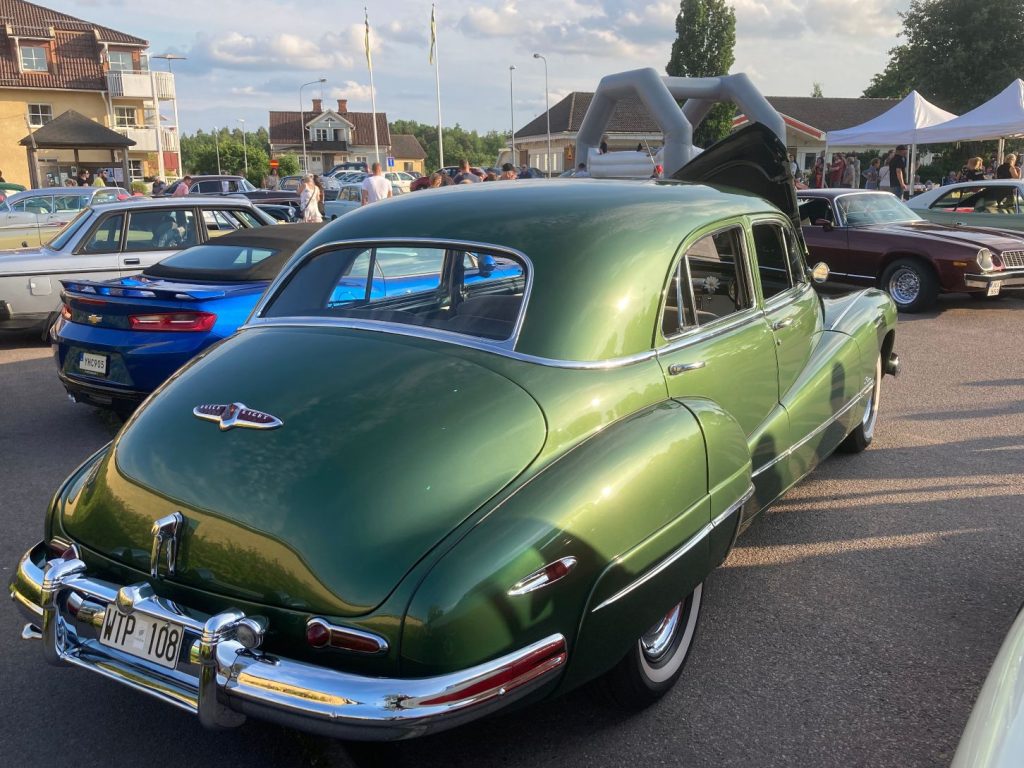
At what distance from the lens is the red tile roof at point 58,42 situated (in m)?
44.5

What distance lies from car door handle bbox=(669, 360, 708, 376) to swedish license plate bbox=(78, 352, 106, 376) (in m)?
4.13

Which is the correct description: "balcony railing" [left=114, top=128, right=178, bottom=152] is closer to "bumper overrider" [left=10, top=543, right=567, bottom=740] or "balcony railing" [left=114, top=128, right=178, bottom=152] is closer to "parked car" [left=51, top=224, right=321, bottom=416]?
"parked car" [left=51, top=224, right=321, bottom=416]

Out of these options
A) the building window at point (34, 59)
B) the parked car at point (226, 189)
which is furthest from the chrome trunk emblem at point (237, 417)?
the building window at point (34, 59)

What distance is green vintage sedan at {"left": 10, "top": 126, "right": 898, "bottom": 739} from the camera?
214 cm

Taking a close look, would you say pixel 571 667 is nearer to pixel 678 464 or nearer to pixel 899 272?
pixel 678 464

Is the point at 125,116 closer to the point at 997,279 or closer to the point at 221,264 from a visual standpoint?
the point at 221,264

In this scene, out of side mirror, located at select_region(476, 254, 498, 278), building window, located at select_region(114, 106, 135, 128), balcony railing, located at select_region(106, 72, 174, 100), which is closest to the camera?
side mirror, located at select_region(476, 254, 498, 278)

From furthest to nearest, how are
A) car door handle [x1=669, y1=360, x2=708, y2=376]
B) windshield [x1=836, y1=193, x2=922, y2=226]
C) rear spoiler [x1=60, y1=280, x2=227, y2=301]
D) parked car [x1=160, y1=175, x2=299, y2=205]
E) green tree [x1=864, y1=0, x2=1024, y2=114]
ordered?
green tree [x1=864, y1=0, x2=1024, y2=114], parked car [x1=160, y1=175, x2=299, y2=205], windshield [x1=836, y1=193, x2=922, y2=226], rear spoiler [x1=60, y1=280, x2=227, y2=301], car door handle [x1=669, y1=360, x2=708, y2=376]

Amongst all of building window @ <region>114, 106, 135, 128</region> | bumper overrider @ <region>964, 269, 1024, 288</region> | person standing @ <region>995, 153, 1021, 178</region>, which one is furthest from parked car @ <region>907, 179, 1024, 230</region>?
building window @ <region>114, 106, 135, 128</region>

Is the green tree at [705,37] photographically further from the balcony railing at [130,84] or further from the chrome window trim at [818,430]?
the chrome window trim at [818,430]

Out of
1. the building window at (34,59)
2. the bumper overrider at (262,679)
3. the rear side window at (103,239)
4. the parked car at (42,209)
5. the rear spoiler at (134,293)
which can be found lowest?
the bumper overrider at (262,679)

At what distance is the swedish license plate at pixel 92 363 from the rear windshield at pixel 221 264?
43.1 inches

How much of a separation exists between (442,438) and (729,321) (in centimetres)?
163

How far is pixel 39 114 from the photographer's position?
1797 inches
